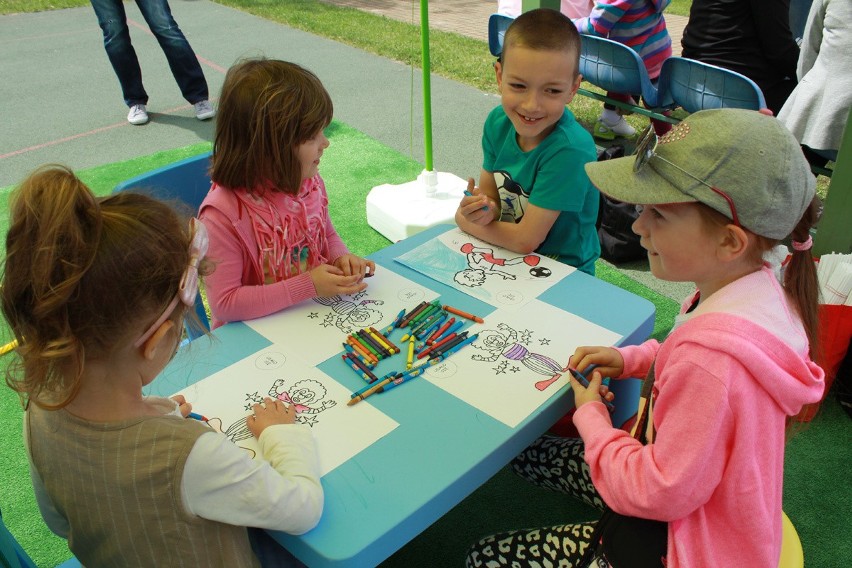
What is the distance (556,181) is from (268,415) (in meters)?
0.99

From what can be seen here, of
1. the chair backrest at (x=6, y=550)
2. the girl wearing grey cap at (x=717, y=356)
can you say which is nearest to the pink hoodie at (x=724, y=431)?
the girl wearing grey cap at (x=717, y=356)

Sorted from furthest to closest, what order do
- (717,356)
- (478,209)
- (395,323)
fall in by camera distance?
(478,209) → (395,323) → (717,356)

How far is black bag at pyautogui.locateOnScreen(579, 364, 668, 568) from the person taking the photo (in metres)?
1.13

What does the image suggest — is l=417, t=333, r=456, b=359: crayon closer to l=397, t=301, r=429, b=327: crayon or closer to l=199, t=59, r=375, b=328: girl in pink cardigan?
l=397, t=301, r=429, b=327: crayon

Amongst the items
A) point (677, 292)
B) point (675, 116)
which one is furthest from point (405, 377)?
point (675, 116)

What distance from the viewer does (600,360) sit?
1.34m

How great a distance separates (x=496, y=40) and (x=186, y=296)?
10.9 feet

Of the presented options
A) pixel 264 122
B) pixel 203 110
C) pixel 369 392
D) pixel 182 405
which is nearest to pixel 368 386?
pixel 369 392

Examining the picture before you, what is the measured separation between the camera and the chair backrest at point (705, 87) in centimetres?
283

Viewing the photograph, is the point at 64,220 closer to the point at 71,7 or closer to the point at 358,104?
the point at 358,104

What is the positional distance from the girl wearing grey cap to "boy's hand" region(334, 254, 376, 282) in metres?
0.68

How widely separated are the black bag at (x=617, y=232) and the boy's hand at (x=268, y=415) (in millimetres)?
2153

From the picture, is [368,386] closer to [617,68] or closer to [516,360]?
[516,360]

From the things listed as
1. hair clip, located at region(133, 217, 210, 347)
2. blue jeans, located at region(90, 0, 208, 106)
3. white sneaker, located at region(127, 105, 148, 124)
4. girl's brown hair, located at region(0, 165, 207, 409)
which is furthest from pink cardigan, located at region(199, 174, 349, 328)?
white sneaker, located at region(127, 105, 148, 124)
